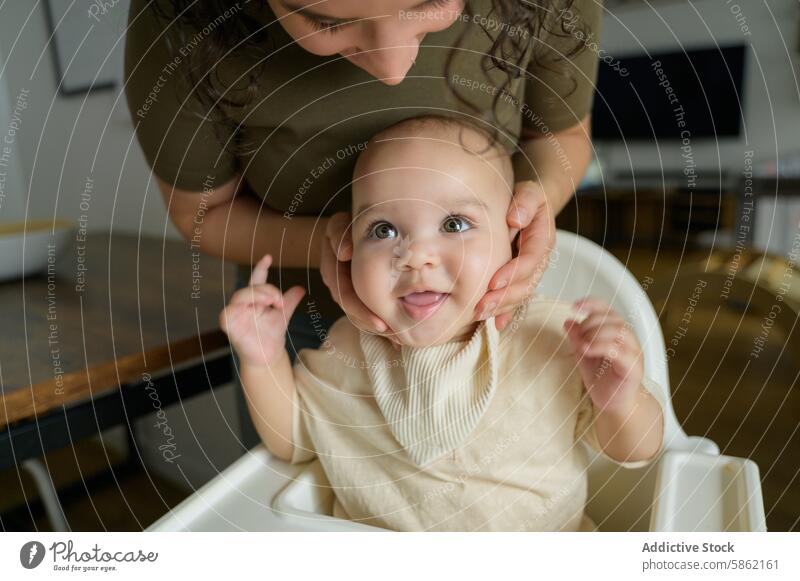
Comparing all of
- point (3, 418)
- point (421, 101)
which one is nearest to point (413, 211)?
point (421, 101)

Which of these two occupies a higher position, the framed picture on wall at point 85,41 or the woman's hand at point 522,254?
the framed picture on wall at point 85,41

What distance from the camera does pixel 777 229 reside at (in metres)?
0.37

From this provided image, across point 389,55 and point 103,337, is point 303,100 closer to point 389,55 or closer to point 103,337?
point 389,55

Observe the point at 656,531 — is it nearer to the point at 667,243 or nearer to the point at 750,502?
the point at 750,502

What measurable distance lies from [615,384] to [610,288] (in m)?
0.13

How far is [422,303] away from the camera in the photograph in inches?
14.3

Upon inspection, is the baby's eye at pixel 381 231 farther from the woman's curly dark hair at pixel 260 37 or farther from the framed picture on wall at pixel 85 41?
the framed picture on wall at pixel 85 41

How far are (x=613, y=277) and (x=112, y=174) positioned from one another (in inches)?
14.6

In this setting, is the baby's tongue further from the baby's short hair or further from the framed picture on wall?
the framed picture on wall

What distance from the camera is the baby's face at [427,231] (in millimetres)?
346

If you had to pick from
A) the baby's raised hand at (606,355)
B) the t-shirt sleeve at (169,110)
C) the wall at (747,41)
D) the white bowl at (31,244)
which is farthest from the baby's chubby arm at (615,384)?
the white bowl at (31,244)

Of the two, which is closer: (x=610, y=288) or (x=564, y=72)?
(x=564, y=72)

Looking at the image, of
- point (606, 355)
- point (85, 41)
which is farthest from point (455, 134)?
point (85, 41)

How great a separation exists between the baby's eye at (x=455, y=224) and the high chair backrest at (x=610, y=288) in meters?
0.10
